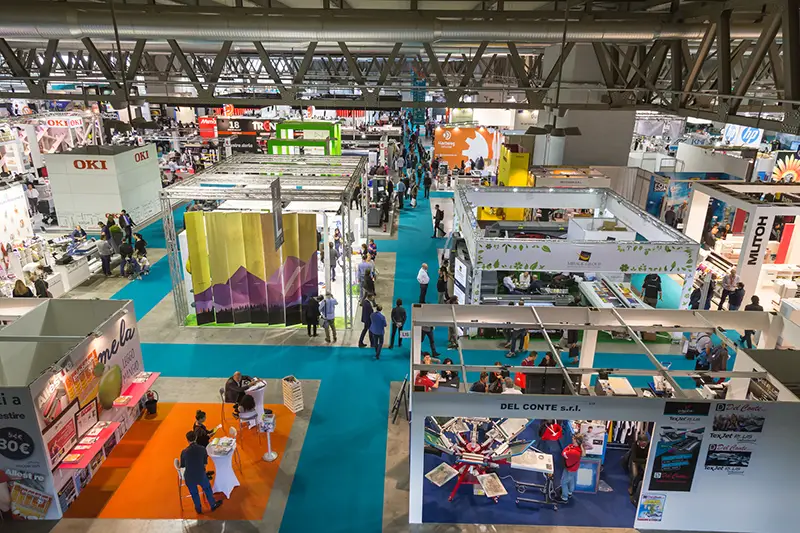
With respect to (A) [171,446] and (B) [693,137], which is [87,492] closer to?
(A) [171,446]

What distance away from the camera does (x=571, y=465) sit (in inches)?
243

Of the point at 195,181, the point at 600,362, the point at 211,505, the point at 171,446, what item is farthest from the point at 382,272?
the point at 211,505

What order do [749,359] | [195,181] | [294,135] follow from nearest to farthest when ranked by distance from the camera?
[749,359], [195,181], [294,135]

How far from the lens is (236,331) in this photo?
10570 millimetres

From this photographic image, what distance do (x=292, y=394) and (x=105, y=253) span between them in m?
8.09

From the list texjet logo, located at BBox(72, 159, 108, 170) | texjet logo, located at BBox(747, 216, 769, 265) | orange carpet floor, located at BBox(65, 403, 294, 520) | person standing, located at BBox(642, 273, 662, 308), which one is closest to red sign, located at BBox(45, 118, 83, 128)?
texjet logo, located at BBox(72, 159, 108, 170)

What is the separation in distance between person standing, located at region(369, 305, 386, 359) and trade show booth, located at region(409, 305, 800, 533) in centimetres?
176

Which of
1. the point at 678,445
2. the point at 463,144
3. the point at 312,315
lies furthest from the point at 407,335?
the point at 463,144

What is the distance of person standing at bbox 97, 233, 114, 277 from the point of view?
13.0 meters

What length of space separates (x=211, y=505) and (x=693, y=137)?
3251 cm

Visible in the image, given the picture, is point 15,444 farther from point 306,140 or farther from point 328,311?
point 306,140

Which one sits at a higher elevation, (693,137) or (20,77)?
(20,77)

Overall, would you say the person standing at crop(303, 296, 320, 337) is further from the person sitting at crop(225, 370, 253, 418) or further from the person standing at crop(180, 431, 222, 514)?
the person standing at crop(180, 431, 222, 514)

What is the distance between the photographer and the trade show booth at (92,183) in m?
15.7
